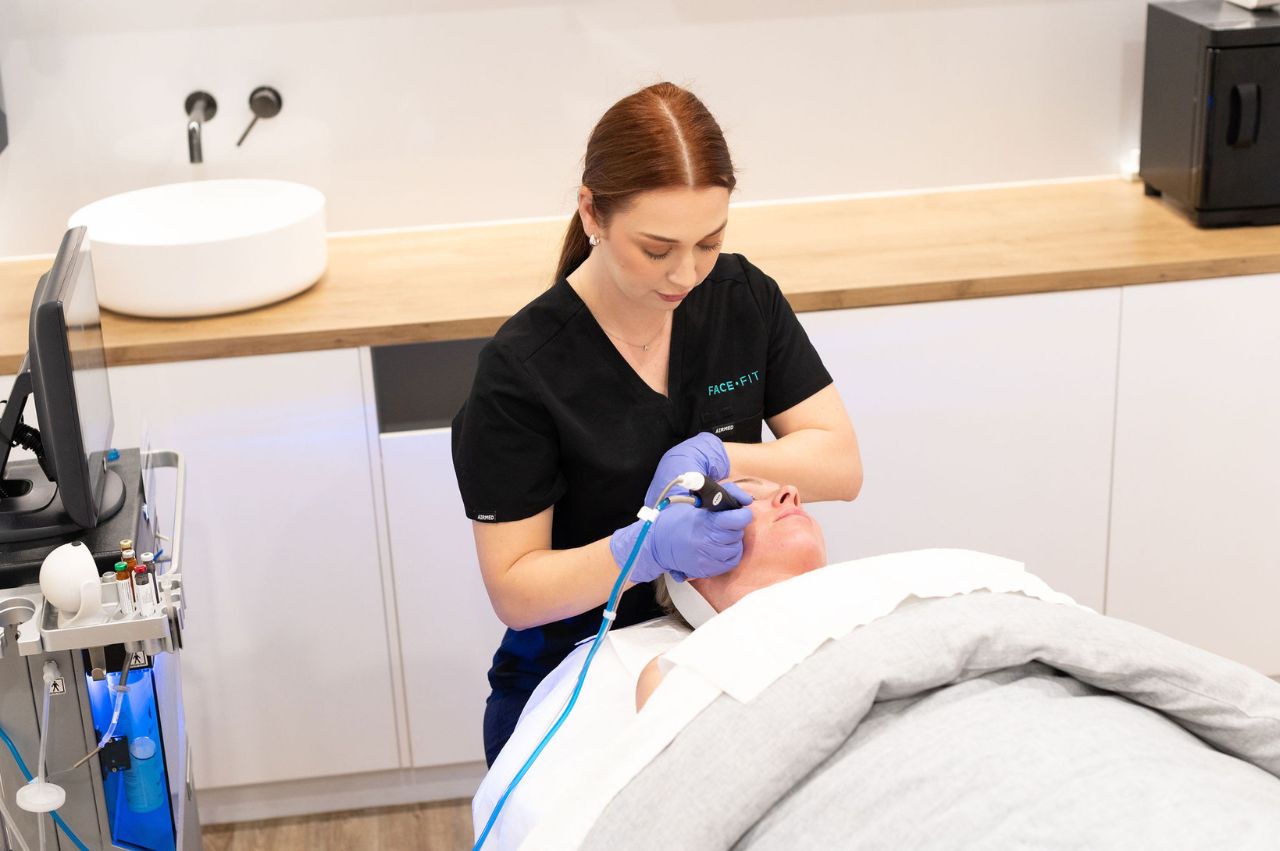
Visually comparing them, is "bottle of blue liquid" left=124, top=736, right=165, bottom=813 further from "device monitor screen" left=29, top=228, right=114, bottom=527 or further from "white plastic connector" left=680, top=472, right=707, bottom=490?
"white plastic connector" left=680, top=472, right=707, bottom=490

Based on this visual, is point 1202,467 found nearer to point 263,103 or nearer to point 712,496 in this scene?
point 712,496

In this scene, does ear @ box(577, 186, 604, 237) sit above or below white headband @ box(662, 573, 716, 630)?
above

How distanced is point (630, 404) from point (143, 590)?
1.97 feet

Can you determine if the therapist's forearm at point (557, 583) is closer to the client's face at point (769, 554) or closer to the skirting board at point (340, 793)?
the client's face at point (769, 554)

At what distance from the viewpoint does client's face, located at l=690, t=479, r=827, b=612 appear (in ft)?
5.54

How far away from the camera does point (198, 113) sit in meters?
2.66

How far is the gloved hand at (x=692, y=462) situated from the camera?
5.43 feet

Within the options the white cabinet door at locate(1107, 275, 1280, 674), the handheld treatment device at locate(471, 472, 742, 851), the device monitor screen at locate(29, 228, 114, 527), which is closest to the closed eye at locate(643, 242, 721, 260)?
the handheld treatment device at locate(471, 472, 742, 851)

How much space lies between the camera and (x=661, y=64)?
111 inches

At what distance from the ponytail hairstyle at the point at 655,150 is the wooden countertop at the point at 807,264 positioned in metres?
0.74

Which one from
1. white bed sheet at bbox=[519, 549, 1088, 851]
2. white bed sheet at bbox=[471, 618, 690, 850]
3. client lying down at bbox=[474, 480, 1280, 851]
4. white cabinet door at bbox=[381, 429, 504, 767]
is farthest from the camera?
white cabinet door at bbox=[381, 429, 504, 767]

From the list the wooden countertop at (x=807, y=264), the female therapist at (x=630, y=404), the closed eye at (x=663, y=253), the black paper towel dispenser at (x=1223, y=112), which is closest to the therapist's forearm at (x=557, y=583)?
the female therapist at (x=630, y=404)

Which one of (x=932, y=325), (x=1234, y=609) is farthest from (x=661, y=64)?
(x=1234, y=609)

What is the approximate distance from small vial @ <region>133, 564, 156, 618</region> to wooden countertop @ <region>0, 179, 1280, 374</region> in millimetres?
909
